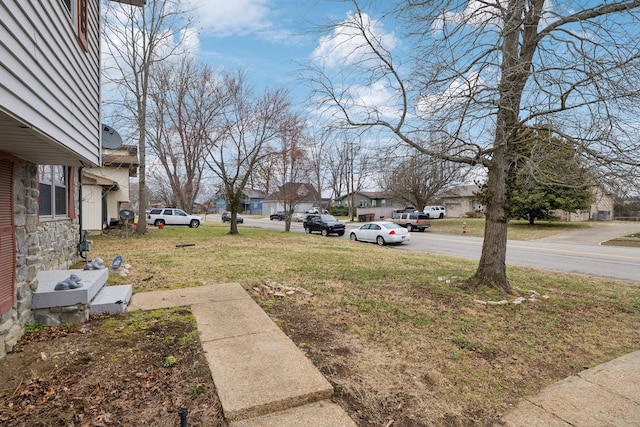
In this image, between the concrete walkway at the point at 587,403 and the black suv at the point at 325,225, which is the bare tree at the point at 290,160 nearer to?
the black suv at the point at 325,225

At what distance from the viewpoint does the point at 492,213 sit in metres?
6.19

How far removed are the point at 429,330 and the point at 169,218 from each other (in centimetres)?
2432

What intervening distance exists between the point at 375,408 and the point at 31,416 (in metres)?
2.48

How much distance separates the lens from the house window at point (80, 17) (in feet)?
14.0

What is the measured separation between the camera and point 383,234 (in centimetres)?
1755

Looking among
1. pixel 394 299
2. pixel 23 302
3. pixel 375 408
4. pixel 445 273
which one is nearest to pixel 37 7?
pixel 23 302

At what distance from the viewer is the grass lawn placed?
2.85m

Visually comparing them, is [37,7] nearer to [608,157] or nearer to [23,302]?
[23,302]

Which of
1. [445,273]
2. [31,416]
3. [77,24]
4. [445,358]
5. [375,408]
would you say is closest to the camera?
[31,416]

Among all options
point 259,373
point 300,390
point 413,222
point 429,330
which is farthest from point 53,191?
point 413,222

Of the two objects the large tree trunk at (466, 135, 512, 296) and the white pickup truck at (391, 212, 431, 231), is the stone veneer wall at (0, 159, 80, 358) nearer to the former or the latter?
the large tree trunk at (466, 135, 512, 296)

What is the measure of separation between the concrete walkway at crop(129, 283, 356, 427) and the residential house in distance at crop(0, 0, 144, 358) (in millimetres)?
1522

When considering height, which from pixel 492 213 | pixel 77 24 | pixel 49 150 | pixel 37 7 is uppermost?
pixel 77 24

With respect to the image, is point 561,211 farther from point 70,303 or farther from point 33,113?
point 33,113
